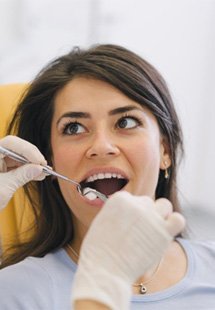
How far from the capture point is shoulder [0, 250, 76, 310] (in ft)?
3.39

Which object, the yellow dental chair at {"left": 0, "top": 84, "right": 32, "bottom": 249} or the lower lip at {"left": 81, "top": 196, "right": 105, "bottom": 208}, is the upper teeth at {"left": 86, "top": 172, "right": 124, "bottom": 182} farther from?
the yellow dental chair at {"left": 0, "top": 84, "right": 32, "bottom": 249}

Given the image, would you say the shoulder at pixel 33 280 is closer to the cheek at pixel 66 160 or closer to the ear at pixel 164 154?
the cheek at pixel 66 160

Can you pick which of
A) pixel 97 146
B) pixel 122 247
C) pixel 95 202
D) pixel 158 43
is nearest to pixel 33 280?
pixel 95 202

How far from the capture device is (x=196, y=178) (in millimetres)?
2457

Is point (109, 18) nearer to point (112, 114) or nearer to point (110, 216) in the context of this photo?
point (112, 114)

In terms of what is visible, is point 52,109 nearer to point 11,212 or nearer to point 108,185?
point 108,185

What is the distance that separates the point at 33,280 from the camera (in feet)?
3.54

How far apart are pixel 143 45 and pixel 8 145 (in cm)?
129

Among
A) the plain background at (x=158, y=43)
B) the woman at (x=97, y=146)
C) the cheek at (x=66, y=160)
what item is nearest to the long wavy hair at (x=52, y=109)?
the woman at (x=97, y=146)

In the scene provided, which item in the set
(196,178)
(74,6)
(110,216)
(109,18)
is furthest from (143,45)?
(110,216)

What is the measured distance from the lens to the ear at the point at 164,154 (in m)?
1.26

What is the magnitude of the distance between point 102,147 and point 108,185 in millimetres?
181

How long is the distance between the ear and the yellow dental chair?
0.44 meters

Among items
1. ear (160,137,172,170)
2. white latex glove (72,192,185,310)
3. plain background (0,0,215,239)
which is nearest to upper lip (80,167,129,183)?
ear (160,137,172,170)
